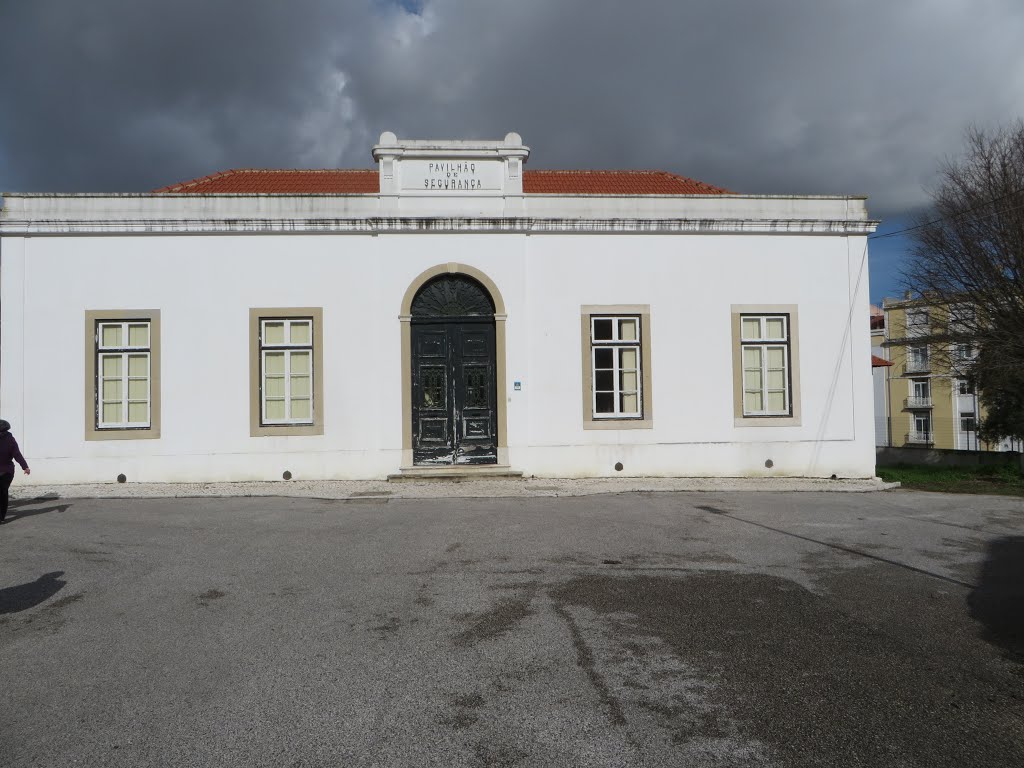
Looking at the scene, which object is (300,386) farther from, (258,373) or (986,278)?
(986,278)

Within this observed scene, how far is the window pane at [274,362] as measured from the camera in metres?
12.8

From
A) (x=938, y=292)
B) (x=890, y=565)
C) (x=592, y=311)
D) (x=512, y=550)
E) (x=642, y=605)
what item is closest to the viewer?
(x=642, y=605)

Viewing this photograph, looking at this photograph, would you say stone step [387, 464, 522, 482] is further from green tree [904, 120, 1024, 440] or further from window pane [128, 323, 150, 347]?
green tree [904, 120, 1024, 440]

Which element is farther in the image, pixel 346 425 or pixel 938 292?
pixel 938 292

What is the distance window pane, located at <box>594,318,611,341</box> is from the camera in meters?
13.3

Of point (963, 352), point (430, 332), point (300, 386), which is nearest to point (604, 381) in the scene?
point (430, 332)

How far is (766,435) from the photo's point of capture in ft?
43.9

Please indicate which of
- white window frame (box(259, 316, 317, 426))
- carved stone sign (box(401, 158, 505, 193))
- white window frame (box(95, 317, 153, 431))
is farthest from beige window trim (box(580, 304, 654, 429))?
white window frame (box(95, 317, 153, 431))

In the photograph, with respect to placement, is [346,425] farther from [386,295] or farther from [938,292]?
[938,292]

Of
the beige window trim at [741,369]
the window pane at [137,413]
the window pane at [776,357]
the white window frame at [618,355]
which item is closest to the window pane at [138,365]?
the window pane at [137,413]

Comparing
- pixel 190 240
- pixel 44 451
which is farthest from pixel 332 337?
pixel 44 451

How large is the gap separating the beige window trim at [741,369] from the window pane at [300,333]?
7388 millimetres

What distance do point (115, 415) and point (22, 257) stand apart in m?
2.99

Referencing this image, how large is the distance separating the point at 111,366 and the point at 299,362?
3.08 metres
